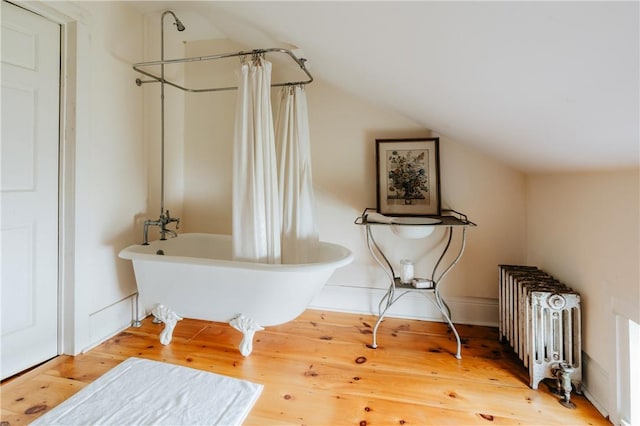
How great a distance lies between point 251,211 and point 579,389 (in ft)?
6.42

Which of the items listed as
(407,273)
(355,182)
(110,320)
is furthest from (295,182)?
(110,320)

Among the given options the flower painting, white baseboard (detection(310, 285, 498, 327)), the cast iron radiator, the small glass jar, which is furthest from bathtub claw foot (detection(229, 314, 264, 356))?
the cast iron radiator

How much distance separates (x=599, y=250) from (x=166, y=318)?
2437 millimetres

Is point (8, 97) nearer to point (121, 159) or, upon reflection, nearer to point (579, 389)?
point (121, 159)

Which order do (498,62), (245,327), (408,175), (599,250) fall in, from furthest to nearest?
(408,175)
(245,327)
(599,250)
(498,62)

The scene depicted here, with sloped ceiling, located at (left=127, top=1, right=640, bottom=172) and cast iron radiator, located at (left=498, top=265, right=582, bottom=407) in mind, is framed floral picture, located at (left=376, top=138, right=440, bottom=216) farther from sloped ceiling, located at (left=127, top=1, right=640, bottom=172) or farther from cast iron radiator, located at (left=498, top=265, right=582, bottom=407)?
cast iron radiator, located at (left=498, top=265, right=582, bottom=407)

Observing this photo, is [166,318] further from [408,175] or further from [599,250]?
[599,250]

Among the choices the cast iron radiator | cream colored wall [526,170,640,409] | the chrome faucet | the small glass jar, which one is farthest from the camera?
the chrome faucet

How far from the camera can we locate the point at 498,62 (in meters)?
0.94

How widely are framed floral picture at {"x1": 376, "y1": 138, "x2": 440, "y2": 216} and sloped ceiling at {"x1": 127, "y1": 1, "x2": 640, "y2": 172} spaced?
34 cm

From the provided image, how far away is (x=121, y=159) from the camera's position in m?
2.16

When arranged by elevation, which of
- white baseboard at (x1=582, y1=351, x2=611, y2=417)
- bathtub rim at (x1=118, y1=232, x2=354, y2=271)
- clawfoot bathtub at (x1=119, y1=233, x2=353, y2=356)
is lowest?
white baseboard at (x1=582, y1=351, x2=611, y2=417)

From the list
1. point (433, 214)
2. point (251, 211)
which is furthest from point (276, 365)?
point (433, 214)

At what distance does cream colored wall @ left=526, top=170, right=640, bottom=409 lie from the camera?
48.6 inches
